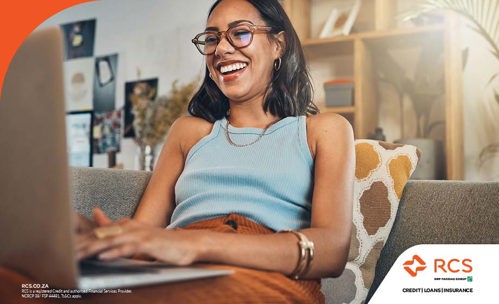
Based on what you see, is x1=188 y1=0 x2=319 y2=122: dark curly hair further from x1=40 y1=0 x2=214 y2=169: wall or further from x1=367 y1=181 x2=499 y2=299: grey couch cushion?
x1=40 y1=0 x2=214 y2=169: wall

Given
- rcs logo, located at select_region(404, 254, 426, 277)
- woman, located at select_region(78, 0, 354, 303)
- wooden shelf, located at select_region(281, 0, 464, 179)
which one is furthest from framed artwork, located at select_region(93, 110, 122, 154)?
rcs logo, located at select_region(404, 254, 426, 277)

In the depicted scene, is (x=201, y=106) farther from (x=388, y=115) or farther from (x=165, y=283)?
(x=388, y=115)

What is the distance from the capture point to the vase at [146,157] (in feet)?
7.90

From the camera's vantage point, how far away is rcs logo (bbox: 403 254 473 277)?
0.70 meters

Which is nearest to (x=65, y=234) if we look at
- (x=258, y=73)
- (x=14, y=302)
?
(x=14, y=302)

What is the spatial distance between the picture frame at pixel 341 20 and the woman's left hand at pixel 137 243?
1699mm

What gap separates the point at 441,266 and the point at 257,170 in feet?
0.83

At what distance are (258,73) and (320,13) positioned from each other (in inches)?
58.5

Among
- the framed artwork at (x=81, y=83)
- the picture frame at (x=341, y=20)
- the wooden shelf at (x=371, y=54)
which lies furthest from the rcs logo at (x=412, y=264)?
the framed artwork at (x=81, y=83)

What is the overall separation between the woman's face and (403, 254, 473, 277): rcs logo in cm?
33

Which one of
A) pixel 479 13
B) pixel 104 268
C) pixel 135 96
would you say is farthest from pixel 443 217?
pixel 135 96

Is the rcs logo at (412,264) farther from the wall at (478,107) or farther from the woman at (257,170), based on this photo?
the wall at (478,107)

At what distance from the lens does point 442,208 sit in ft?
2.67

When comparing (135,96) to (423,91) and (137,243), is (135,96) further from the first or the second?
(137,243)
